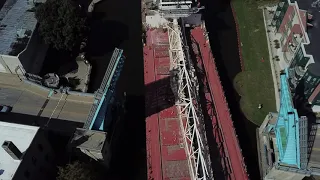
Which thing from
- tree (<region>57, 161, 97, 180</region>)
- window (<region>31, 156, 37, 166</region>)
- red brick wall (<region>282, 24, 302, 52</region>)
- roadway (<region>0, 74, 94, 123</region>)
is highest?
red brick wall (<region>282, 24, 302, 52</region>)

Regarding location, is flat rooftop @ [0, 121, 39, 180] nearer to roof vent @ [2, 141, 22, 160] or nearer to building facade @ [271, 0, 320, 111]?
roof vent @ [2, 141, 22, 160]

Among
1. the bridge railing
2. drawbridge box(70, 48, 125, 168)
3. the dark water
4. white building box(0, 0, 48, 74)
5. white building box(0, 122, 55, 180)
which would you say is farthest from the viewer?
white building box(0, 0, 48, 74)

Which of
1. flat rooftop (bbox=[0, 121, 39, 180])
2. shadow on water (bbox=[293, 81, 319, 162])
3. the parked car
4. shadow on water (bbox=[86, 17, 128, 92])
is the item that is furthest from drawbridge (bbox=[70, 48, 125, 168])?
shadow on water (bbox=[293, 81, 319, 162])

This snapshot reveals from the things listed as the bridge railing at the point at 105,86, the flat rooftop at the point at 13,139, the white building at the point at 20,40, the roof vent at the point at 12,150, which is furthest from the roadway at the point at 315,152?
the white building at the point at 20,40

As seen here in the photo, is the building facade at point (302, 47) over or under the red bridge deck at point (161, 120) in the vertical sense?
over

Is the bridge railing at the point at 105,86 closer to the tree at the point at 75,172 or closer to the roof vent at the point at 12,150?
the tree at the point at 75,172

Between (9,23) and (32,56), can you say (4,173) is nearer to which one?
(32,56)
